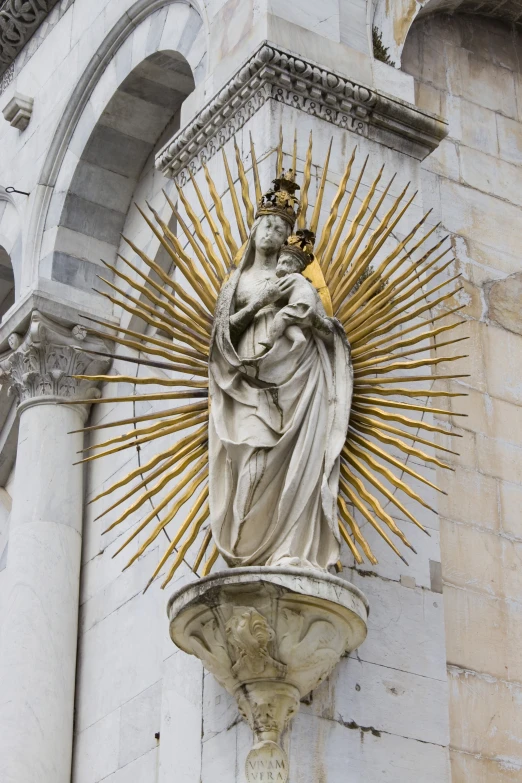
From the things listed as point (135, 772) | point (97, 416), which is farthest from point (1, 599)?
point (135, 772)

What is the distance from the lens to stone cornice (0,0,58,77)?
36.1ft

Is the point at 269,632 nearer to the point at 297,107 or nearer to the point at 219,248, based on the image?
the point at 219,248

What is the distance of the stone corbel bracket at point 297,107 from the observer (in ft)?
25.6

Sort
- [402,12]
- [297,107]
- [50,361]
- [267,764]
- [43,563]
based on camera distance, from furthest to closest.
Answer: [50,361] → [43,563] → [402,12] → [297,107] → [267,764]

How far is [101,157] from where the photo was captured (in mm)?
10008

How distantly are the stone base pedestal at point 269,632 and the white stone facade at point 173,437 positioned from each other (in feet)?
0.57

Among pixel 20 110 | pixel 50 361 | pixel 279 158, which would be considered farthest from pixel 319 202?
pixel 20 110

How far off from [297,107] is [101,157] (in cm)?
243

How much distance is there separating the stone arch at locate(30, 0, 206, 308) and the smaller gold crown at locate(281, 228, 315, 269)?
293 cm

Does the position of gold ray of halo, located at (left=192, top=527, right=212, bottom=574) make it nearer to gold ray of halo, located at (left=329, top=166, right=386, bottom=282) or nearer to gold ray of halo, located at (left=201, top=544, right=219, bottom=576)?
gold ray of halo, located at (left=201, top=544, right=219, bottom=576)

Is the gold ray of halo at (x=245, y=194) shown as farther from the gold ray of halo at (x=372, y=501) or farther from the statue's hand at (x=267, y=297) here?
the gold ray of halo at (x=372, y=501)

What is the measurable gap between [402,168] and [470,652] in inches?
91.3

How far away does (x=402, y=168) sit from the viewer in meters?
8.09

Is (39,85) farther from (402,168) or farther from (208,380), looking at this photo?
(208,380)
